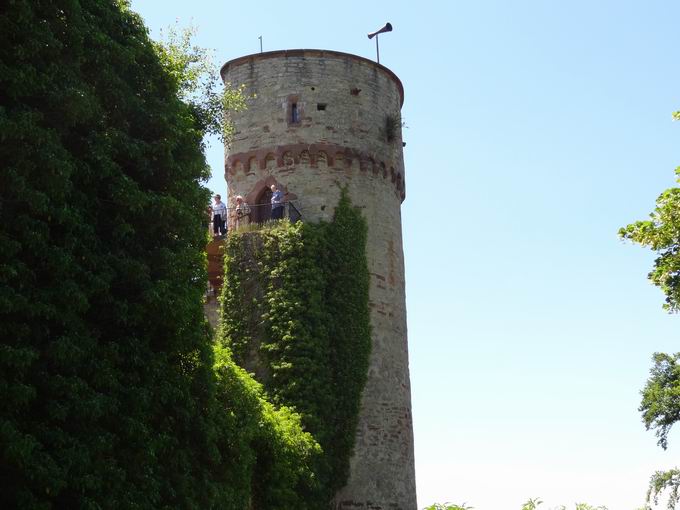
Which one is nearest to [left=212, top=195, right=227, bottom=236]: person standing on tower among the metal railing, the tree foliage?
the metal railing

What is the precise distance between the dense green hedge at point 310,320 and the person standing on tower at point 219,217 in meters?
0.96

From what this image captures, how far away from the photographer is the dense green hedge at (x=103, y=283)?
13.3 meters

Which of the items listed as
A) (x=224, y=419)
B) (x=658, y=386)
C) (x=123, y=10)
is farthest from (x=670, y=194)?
(x=658, y=386)

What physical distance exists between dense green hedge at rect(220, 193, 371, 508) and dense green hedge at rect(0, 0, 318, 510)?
16.5ft

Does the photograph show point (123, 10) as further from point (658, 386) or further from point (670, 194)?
point (658, 386)

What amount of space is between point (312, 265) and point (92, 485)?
11906 mm

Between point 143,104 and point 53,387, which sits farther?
point 143,104

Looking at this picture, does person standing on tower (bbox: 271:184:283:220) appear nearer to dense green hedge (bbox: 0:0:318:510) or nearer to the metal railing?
the metal railing

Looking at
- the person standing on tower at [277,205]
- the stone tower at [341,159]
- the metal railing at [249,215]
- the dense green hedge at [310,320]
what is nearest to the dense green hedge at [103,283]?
the dense green hedge at [310,320]

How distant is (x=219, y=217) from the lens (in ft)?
86.7

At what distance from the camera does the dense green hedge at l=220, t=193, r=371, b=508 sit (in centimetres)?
2344

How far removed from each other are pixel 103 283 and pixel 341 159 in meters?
12.7

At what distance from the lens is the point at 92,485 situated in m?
13.2

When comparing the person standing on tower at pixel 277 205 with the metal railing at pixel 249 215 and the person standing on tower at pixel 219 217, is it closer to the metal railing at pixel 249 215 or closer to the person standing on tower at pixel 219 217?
the metal railing at pixel 249 215
